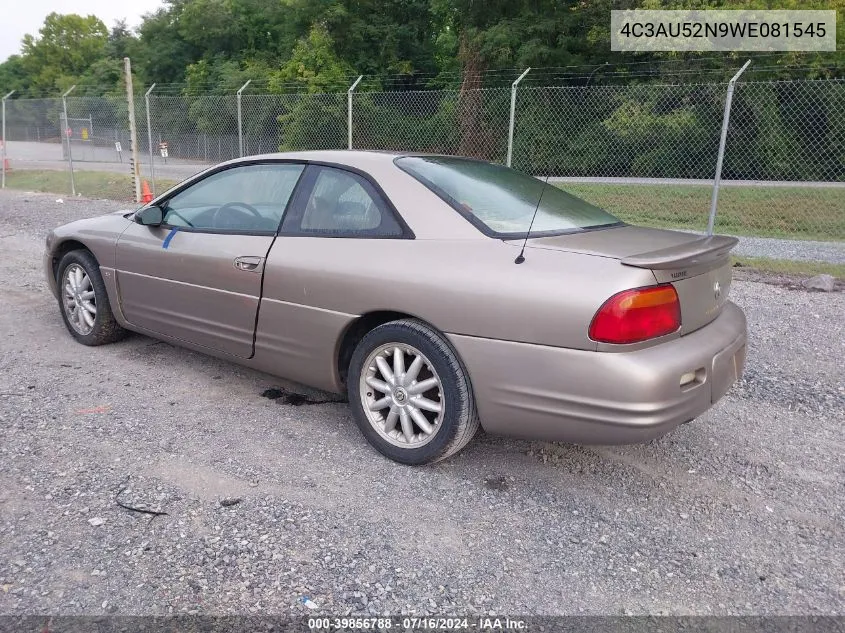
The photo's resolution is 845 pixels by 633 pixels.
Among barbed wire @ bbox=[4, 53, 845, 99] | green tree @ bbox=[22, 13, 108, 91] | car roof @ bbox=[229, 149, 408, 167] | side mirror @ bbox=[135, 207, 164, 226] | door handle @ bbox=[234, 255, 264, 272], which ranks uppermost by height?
green tree @ bbox=[22, 13, 108, 91]

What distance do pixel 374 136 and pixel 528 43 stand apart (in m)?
9.83

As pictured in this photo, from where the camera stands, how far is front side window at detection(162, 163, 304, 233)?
12.9ft

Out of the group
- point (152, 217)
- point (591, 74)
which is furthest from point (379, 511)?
point (591, 74)

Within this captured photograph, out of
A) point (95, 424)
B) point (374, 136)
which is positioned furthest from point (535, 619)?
point (374, 136)

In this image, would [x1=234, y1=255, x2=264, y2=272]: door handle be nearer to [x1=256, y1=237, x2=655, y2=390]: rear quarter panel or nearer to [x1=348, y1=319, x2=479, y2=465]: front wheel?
[x1=256, y1=237, x2=655, y2=390]: rear quarter panel

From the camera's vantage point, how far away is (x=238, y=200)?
13.7ft

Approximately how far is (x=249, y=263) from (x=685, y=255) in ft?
7.54

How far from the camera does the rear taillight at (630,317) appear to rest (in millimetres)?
2693

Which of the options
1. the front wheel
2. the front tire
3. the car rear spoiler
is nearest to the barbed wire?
the car rear spoiler

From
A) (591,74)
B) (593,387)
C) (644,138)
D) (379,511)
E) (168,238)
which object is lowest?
(379,511)

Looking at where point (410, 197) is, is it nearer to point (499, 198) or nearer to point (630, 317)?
point (499, 198)

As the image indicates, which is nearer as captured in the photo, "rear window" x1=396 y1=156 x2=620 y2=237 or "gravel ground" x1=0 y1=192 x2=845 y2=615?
"gravel ground" x1=0 y1=192 x2=845 y2=615

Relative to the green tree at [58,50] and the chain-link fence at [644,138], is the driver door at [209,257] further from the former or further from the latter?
the green tree at [58,50]

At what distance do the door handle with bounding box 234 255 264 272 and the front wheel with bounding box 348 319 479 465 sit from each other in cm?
82
